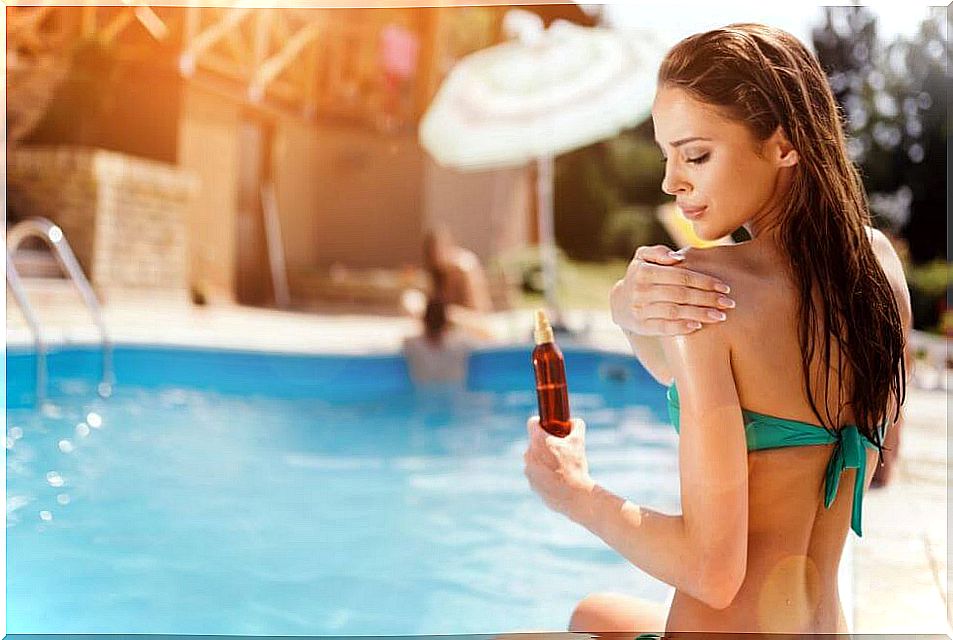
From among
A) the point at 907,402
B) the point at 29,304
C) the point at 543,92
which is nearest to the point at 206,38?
the point at 543,92

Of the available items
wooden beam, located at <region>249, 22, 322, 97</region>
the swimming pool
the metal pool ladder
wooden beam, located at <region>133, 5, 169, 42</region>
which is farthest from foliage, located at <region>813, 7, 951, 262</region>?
the metal pool ladder

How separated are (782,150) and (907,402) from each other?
3626 mm

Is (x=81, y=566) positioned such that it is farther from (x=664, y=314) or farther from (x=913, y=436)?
(x=913, y=436)

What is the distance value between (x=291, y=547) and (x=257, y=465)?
1.13m

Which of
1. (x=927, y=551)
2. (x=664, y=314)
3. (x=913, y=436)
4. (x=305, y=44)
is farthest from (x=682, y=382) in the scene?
(x=305, y=44)

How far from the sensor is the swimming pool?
7.18 feet

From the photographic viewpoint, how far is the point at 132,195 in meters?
8.30

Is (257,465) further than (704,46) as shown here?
Yes

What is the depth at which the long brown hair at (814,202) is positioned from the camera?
0.84m

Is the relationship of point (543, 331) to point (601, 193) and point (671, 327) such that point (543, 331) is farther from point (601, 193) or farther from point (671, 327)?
point (601, 193)

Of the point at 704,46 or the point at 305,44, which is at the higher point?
the point at 305,44

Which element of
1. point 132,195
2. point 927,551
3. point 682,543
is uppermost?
point 132,195

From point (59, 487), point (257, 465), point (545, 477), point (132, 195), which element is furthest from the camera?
point (132, 195)

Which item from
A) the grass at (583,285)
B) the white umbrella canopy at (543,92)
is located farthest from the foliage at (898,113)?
the white umbrella canopy at (543,92)
